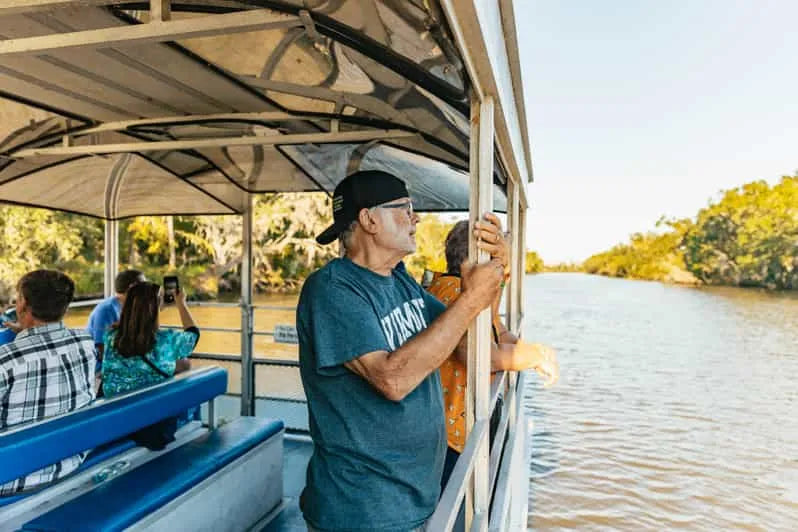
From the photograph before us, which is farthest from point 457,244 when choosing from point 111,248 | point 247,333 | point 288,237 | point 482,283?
point 288,237

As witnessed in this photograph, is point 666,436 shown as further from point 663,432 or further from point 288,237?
point 288,237

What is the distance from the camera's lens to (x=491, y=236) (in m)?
1.42

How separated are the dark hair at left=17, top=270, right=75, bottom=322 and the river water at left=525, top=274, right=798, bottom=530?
4.57m

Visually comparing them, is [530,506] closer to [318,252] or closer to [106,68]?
[106,68]

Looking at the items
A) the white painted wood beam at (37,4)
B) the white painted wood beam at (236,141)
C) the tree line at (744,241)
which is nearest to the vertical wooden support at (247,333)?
the white painted wood beam at (236,141)

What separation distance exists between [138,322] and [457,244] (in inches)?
61.0

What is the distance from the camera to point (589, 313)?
81.6 feet

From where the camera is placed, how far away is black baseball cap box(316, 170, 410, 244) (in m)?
1.34

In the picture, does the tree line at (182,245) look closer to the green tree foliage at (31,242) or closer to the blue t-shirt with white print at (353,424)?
the green tree foliage at (31,242)

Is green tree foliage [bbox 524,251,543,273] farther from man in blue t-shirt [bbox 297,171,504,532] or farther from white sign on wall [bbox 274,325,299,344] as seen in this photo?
man in blue t-shirt [bbox 297,171,504,532]

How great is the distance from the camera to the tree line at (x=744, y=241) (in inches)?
1566

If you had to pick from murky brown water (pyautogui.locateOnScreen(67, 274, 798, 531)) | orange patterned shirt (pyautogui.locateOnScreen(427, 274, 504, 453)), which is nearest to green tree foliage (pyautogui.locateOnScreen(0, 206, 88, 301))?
murky brown water (pyautogui.locateOnScreen(67, 274, 798, 531))

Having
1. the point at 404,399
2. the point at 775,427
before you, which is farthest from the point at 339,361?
the point at 775,427

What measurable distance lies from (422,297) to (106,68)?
1.90 metres
